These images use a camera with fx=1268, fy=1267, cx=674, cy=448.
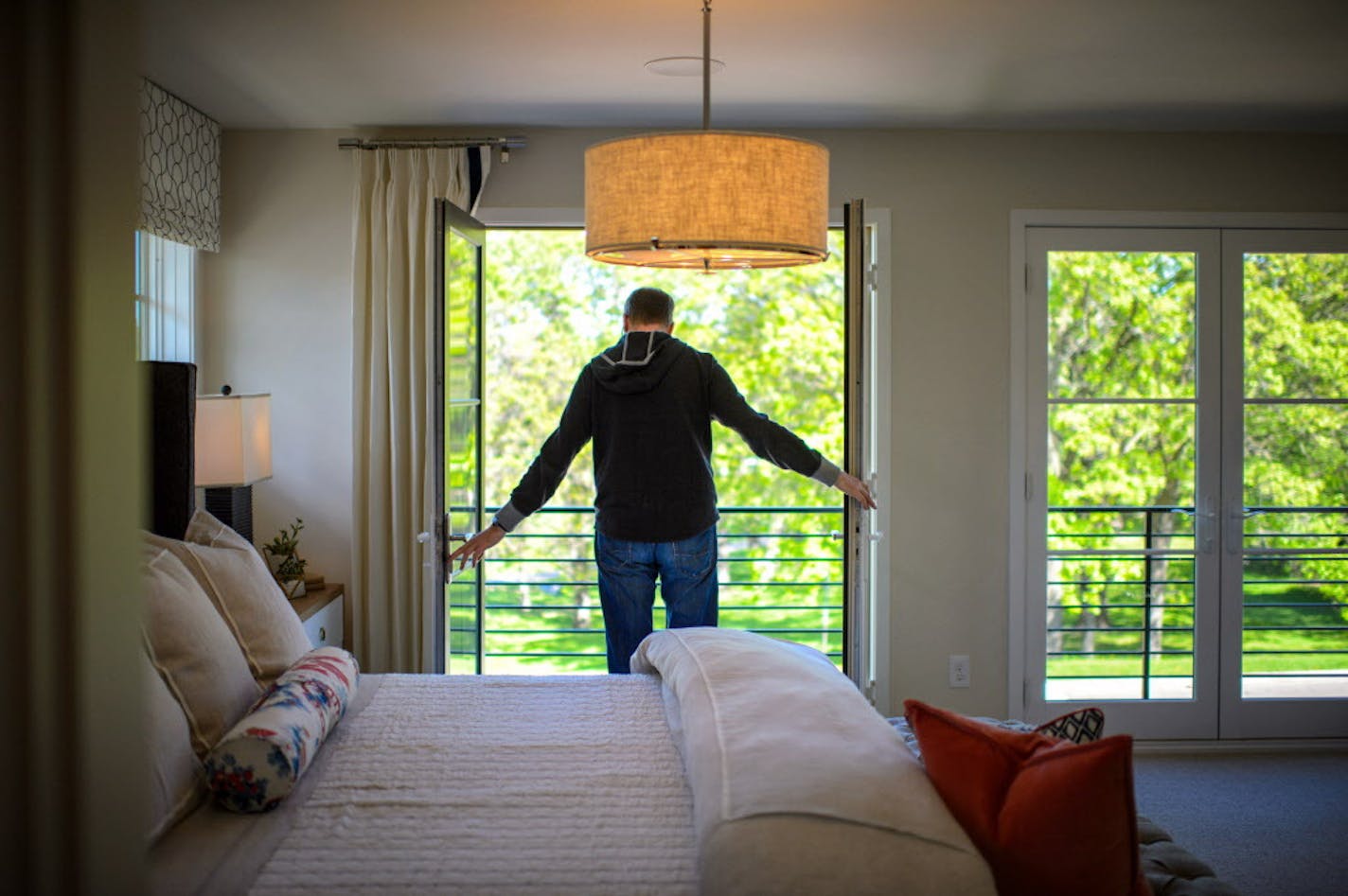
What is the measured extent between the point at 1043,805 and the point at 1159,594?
3375 mm

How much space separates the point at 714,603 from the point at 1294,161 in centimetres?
301

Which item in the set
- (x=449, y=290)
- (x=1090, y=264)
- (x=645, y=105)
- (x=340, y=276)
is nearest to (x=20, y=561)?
(x=449, y=290)

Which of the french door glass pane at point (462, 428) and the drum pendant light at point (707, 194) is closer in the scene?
the drum pendant light at point (707, 194)

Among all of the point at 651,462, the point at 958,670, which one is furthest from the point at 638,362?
the point at 958,670

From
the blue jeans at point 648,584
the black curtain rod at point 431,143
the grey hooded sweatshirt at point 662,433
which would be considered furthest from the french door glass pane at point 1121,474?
the black curtain rod at point 431,143

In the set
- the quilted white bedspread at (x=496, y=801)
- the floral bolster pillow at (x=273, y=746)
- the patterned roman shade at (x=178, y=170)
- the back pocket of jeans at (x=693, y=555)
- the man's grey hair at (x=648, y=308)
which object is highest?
the patterned roman shade at (x=178, y=170)

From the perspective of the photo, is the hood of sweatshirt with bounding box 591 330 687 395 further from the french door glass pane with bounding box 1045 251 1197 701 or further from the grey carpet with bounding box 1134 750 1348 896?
the grey carpet with bounding box 1134 750 1348 896

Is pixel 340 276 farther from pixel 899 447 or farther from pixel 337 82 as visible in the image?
pixel 899 447

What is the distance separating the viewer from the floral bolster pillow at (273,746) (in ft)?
7.11

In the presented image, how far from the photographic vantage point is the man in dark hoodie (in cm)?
358

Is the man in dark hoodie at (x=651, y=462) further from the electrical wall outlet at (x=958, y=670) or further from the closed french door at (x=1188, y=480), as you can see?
the closed french door at (x=1188, y=480)

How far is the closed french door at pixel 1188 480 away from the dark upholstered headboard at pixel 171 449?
303cm

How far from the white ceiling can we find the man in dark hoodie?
2.55 ft

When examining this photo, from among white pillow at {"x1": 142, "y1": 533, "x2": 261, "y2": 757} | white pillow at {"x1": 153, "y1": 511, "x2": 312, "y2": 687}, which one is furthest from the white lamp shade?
white pillow at {"x1": 142, "y1": 533, "x2": 261, "y2": 757}
